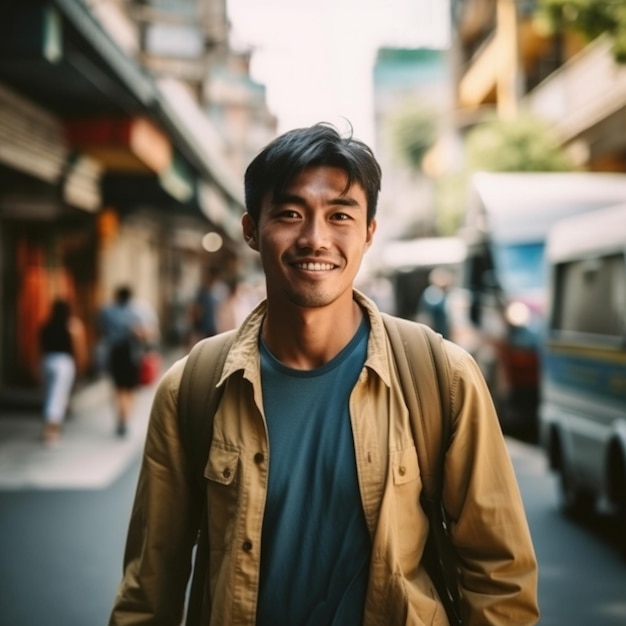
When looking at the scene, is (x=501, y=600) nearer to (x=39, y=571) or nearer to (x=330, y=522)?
(x=330, y=522)

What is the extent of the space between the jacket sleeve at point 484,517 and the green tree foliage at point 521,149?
22694 mm

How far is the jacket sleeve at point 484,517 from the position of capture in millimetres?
2219

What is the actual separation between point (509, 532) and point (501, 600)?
0.15 m

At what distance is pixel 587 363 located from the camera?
25.1 ft

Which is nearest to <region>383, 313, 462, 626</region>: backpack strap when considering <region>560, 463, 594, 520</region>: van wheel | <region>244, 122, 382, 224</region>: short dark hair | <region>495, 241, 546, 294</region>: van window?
<region>244, 122, 382, 224</region>: short dark hair

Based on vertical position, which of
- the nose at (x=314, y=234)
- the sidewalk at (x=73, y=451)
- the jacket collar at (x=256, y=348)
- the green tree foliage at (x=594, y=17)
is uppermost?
the green tree foliage at (x=594, y=17)

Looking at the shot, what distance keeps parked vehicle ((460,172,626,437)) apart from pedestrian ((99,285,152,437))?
14.7 feet

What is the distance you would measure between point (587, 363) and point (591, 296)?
0.62m

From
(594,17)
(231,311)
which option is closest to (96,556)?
(594,17)

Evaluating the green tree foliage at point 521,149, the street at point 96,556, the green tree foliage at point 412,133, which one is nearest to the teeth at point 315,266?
the street at point 96,556

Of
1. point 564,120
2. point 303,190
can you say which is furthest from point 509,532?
point 564,120

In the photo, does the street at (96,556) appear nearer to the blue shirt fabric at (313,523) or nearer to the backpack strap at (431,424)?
the backpack strap at (431,424)

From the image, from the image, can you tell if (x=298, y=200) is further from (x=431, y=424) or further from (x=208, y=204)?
(x=208, y=204)

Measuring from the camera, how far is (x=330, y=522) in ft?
7.23
